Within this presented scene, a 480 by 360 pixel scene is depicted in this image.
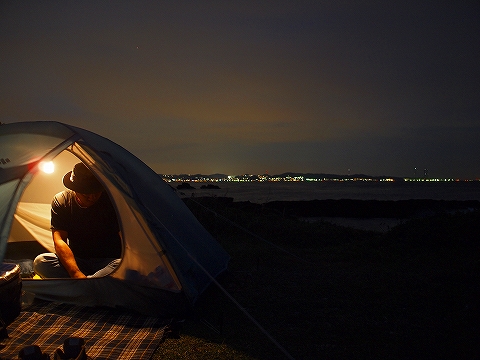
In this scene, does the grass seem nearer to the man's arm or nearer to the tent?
the tent

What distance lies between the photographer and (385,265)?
20.0ft

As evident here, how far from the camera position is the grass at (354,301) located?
3328 millimetres

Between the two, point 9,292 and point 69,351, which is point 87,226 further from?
point 69,351

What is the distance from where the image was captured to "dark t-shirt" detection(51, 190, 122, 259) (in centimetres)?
461

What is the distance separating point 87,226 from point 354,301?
3.39 m

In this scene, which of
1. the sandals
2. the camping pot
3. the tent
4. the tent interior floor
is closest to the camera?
the sandals

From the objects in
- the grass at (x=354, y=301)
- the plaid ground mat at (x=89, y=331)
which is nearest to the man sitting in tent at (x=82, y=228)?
the plaid ground mat at (x=89, y=331)

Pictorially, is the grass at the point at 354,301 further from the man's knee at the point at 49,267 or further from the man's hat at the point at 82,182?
the man's hat at the point at 82,182

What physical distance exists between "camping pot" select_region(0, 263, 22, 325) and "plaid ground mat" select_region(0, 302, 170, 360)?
0.11 meters

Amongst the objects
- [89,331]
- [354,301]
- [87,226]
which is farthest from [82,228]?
[354,301]

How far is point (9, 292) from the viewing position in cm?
350

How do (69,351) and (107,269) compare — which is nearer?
(69,351)

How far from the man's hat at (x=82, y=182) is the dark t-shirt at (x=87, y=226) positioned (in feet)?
0.81

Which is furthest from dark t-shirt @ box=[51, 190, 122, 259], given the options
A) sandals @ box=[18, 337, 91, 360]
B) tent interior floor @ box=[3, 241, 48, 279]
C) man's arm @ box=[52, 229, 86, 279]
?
sandals @ box=[18, 337, 91, 360]
